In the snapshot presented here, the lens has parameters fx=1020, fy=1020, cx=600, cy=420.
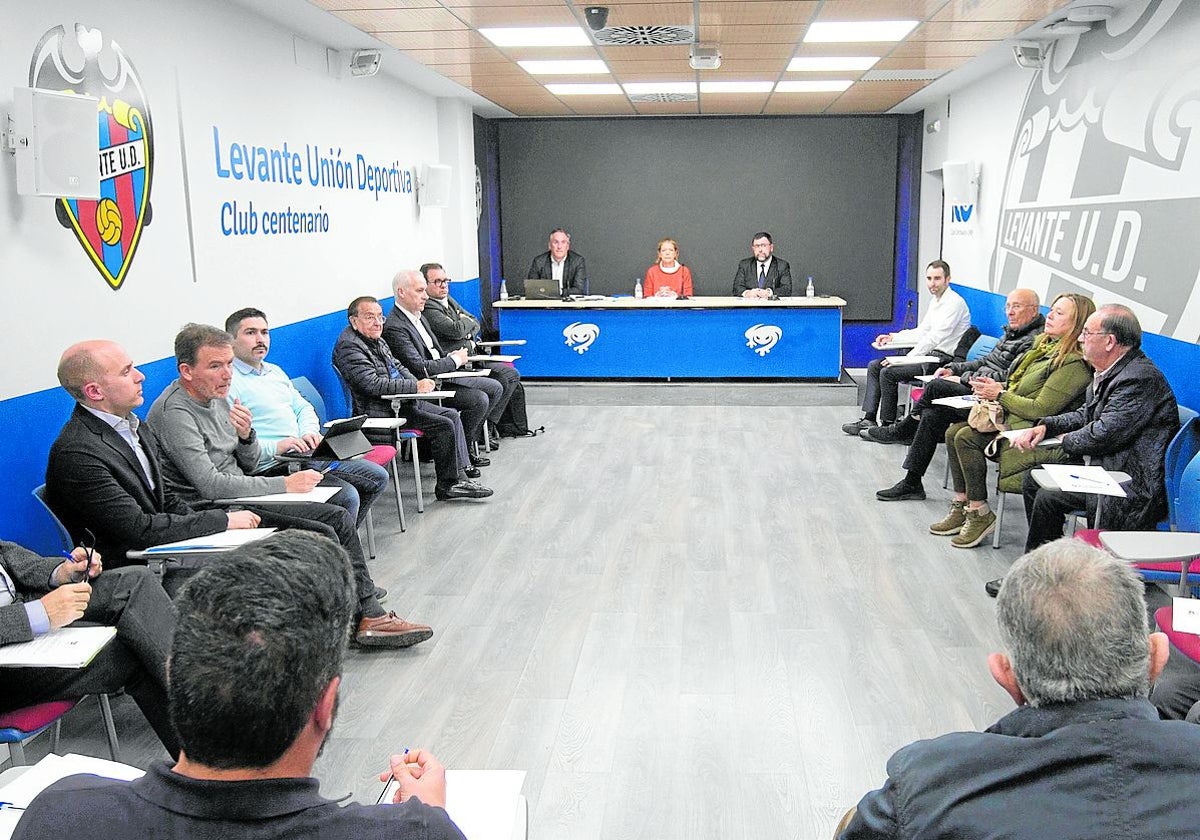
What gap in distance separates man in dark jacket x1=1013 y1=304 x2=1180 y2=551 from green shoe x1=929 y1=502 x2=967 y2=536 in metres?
0.91

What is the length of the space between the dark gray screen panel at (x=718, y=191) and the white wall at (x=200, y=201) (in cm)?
356

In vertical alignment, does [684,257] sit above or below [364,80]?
below

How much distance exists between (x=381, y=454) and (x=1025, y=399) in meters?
3.58

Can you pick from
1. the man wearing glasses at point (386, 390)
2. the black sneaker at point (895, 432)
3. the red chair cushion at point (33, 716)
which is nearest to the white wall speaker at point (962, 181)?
the black sneaker at point (895, 432)

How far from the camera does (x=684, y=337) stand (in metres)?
10.5

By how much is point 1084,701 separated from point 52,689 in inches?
101

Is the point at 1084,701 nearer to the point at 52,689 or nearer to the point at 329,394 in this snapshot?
the point at 52,689

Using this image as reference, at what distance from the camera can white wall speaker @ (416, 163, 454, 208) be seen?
9.41 meters

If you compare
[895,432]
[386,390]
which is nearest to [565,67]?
[386,390]

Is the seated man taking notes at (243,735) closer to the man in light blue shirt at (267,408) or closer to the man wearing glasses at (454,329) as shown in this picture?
the man in light blue shirt at (267,408)

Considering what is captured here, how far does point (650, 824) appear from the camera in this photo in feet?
9.69

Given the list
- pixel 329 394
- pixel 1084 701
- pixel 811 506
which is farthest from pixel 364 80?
pixel 1084 701

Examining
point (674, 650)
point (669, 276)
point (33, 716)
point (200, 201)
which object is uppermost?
point (200, 201)

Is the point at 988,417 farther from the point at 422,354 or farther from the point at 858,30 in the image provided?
the point at 422,354
